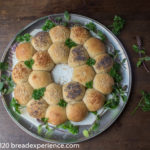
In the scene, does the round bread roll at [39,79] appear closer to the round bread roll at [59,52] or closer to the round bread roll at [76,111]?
the round bread roll at [59,52]

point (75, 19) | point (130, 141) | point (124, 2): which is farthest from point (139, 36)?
point (130, 141)

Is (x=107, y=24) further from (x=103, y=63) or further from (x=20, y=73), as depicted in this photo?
(x=20, y=73)

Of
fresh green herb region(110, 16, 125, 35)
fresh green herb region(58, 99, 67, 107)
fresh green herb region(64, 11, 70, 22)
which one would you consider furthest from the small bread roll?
fresh green herb region(110, 16, 125, 35)

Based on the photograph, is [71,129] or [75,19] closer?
[71,129]

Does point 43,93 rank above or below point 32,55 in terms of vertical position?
below

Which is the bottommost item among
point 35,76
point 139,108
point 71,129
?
point 71,129

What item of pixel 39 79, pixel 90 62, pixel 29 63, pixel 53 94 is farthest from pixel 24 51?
pixel 90 62

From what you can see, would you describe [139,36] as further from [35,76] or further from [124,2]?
[35,76]
